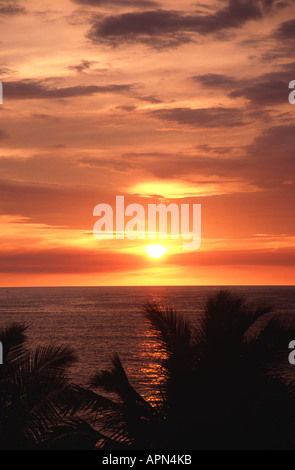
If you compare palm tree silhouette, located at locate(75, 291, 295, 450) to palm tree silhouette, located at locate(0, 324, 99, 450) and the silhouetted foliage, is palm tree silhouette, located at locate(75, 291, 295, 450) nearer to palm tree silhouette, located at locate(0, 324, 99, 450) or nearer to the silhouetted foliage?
the silhouetted foliage

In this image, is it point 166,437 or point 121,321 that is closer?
point 166,437

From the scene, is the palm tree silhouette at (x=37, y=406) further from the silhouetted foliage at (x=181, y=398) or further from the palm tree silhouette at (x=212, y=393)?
the palm tree silhouette at (x=212, y=393)

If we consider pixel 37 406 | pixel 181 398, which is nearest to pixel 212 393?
pixel 181 398

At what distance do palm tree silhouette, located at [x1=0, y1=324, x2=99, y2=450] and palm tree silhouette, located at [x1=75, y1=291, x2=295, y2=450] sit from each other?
475 mm

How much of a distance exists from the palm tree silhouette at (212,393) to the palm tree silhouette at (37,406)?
47cm

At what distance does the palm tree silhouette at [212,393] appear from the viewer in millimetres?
11797

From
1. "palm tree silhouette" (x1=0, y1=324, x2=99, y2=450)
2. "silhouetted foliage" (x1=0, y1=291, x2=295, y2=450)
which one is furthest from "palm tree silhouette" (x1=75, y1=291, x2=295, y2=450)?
"palm tree silhouette" (x1=0, y1=324, x2=99, y2=450)

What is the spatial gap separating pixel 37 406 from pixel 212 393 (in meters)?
3.94

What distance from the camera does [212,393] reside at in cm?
1218

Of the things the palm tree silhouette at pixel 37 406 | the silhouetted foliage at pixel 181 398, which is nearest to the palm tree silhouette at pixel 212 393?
the silhouetted foliage at pixel 181 398
